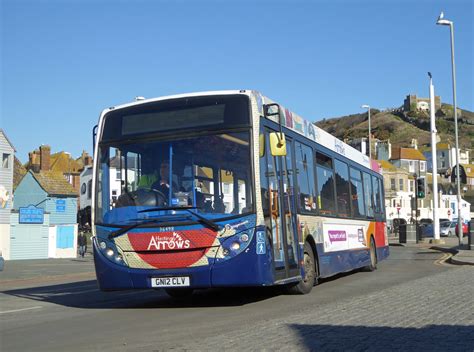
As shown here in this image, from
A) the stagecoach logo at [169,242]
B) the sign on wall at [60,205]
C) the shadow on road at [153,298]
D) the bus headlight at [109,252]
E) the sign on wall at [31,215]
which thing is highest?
the sign on wall at [60,205]

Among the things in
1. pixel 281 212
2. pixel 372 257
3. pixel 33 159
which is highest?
pixel 33 159

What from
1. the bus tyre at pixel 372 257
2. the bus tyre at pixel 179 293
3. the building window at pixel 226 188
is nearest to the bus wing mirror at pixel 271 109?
the building window at pixel 226 188

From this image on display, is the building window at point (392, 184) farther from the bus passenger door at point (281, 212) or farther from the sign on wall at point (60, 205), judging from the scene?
the bus passenger door at point (281, 212)

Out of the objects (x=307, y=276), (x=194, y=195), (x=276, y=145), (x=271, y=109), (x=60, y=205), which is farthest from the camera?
(x=60, y=205)

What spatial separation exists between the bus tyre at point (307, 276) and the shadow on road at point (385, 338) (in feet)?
14.1

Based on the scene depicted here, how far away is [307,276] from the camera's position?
41.4ft

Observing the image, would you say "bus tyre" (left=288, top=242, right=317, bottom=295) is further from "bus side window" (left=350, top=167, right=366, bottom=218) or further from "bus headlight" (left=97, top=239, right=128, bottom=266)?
"bus side window" (left=350, top=167, right=366, bottom=218)

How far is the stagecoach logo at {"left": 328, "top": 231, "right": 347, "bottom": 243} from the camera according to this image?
1445 centimetres

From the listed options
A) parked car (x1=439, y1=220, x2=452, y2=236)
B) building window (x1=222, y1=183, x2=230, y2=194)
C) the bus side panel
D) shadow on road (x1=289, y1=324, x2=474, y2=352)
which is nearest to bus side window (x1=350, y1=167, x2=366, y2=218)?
the bus side panel

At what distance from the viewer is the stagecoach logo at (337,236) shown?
14454 millimetres

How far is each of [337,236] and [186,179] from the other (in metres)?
5.61

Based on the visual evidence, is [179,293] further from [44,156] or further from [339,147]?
[44,156]

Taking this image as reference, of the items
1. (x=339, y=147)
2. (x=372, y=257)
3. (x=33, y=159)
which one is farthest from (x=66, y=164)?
(x=339, y=147)

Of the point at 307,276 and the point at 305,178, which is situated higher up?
the point at 305,178
